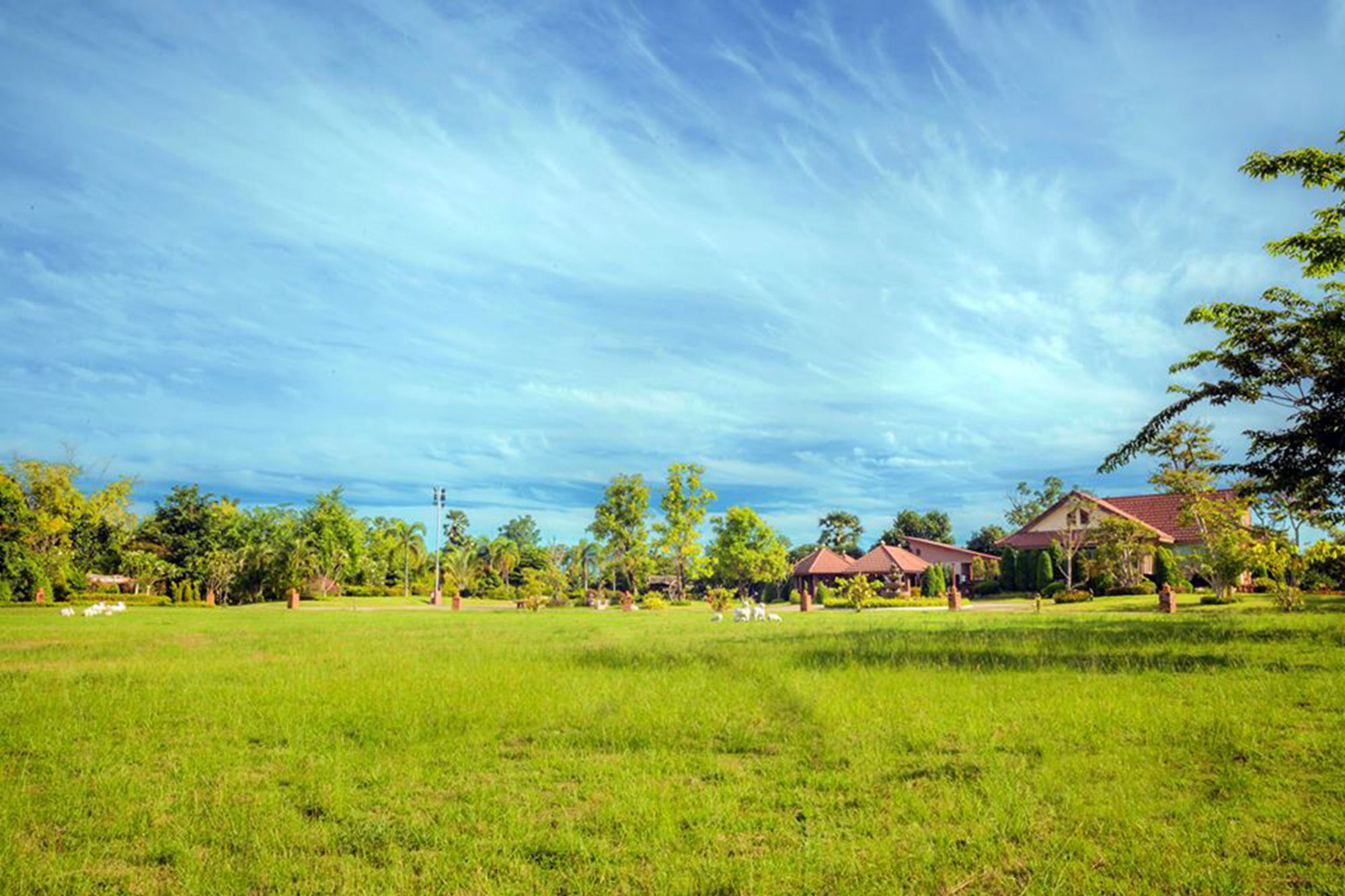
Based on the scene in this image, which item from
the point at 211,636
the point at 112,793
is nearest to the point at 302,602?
the point at 211,636

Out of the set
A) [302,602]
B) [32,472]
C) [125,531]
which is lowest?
[302,602]

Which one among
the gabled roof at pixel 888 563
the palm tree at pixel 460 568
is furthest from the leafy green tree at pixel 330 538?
the gabled roof at pixel 888 563

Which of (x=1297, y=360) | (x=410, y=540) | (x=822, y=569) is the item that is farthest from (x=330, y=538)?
(x=1297, y=360)

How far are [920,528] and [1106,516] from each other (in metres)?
49.5

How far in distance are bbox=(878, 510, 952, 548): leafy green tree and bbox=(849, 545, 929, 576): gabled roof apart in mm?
31203

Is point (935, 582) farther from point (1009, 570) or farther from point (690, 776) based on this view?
point (690, 776)

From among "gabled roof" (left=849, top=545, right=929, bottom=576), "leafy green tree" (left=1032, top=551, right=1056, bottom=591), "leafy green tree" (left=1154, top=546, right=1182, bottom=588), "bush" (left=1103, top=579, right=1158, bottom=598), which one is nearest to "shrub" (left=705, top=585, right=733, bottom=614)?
"gabled roof" (left=849, top=545, right=929, bottom=576)

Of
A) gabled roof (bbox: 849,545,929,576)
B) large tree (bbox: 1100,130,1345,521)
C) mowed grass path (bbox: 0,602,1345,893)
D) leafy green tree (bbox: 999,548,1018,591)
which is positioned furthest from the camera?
gabled roof (bbox: 849,545,929,576)

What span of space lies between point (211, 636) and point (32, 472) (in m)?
48.2

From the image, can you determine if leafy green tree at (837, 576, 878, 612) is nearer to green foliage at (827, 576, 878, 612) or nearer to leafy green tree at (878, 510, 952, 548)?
green foliage at (827, 576, 878, 612)

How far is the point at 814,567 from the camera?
69312mm

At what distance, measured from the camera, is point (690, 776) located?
6852 mm

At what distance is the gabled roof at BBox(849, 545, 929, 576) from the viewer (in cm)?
6656

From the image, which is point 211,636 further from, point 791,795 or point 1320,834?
point 1320,834
